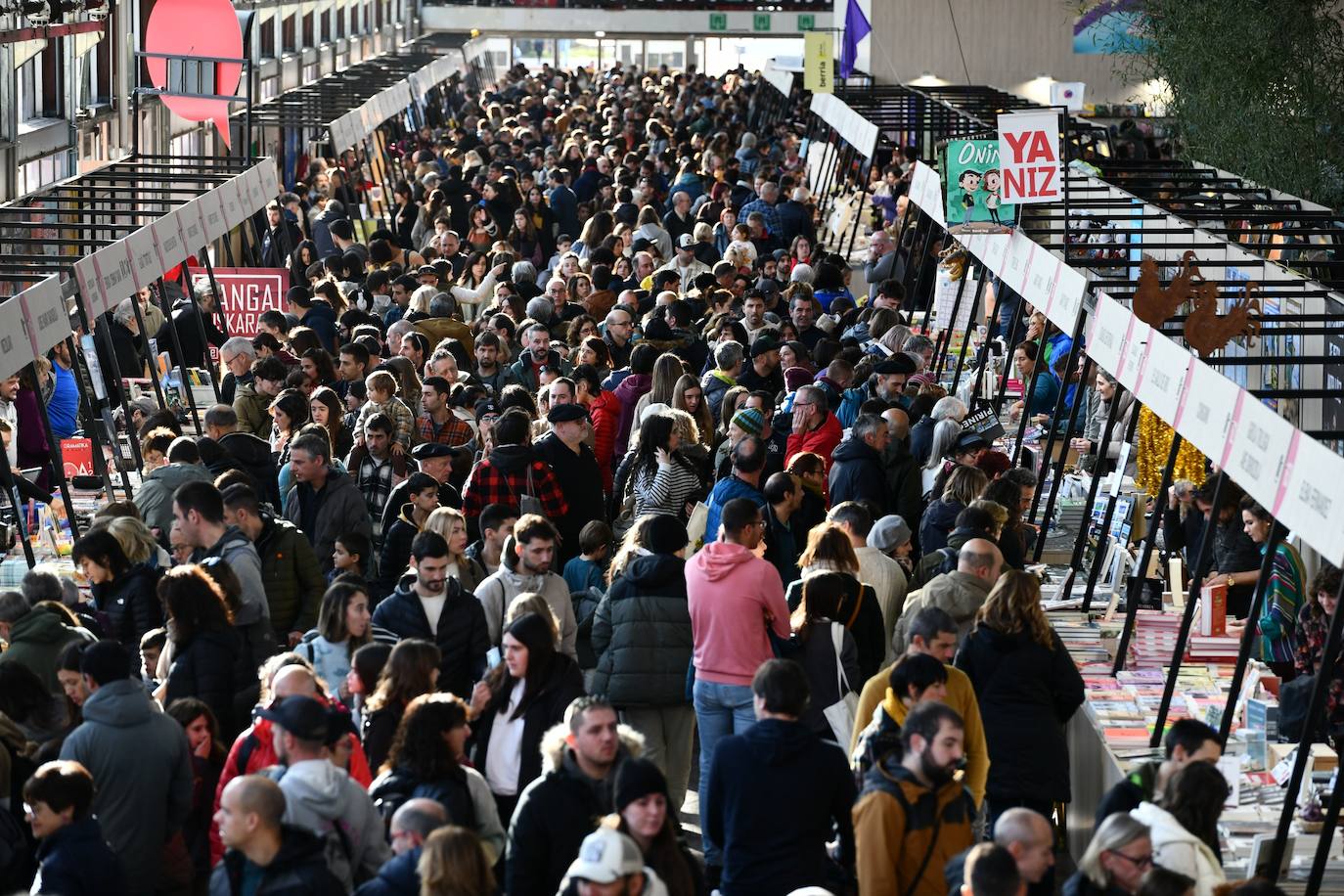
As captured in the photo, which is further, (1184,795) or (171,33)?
(171,33)

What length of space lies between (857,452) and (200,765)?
410cm

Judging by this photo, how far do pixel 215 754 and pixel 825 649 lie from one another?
2060 millimetres

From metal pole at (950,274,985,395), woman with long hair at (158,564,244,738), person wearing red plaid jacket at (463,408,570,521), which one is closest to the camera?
woman with long hair at (158,564,244,738)

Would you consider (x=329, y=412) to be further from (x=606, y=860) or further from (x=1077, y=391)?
(x=606, y=860)

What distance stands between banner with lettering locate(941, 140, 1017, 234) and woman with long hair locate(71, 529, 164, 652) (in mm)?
6131

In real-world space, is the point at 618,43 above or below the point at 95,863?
below

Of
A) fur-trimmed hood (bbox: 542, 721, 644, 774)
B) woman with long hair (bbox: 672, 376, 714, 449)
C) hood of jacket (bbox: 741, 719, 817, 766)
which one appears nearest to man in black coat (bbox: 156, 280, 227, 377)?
woman with long hair (bbox: 672, 376, 714, 449)

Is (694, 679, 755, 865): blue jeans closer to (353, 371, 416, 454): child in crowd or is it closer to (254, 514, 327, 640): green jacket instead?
(254, 514, 327, 640): green jacket

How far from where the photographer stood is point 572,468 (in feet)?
31.1

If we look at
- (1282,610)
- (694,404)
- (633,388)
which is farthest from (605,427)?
(1282,610)

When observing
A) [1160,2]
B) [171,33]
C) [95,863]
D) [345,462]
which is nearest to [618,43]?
[1160,2]

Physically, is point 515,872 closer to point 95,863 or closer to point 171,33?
point 95,863

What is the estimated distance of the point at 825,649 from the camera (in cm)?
717

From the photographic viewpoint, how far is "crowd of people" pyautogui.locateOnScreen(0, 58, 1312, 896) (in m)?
5.20
